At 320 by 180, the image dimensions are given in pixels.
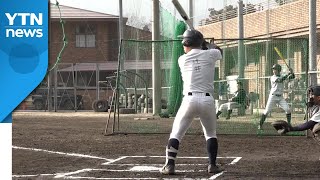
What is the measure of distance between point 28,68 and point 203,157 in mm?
5993

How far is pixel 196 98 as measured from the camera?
25.6 feet

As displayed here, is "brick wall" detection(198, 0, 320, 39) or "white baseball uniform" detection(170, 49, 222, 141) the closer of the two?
"white baseball uniform" detection(170, 49, 222, 141)

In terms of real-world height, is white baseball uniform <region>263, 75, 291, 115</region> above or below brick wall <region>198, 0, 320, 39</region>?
below

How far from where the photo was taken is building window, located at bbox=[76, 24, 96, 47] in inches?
1918

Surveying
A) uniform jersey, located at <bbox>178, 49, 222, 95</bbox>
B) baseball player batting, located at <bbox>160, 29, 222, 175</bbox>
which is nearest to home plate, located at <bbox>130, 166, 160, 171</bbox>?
baseball player batting, located at <bbox>160, 29, 222, 175</bbox>

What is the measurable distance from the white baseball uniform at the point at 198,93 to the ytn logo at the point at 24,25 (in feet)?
16.3

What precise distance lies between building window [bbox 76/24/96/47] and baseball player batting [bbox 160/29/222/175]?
135ft

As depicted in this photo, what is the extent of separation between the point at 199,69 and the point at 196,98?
1.47ft

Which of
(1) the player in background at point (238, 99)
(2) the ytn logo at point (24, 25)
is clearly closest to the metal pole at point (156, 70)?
(1) the player in background at point (238, 99)

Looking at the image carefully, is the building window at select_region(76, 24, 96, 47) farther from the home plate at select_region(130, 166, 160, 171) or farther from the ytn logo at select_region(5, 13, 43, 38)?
the home plate at select_region(130, 166, 160, 171)

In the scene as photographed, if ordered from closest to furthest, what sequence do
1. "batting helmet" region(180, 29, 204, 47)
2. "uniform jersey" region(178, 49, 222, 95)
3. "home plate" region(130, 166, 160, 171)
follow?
"uniform jersey" region(178, 49, 222, 95) → "batting helmet" region(180, 29, 204, 47) → "home plate" region(130, 166, 160, 171)

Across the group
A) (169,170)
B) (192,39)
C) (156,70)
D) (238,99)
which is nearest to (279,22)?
(156,70)

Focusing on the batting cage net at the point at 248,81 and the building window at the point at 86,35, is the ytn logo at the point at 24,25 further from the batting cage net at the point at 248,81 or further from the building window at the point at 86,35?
the building window at the point at 86,35

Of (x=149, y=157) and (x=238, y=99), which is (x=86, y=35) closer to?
(x=238, y=99)
